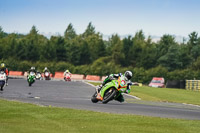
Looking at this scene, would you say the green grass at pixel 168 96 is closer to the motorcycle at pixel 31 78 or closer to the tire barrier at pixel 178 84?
the motorcycle at pixel 31 78

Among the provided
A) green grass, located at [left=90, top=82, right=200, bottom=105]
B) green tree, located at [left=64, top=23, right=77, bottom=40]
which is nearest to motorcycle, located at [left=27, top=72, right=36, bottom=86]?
green grass, located at [left=90, top=82, right=200, bottom=105]

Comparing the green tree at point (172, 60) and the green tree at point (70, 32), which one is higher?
the green tree at point (70, 32)

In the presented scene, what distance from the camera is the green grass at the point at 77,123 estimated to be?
10.8 meters

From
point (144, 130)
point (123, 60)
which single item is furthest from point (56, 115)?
point (123, 60)

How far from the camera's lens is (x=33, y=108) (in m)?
15.1

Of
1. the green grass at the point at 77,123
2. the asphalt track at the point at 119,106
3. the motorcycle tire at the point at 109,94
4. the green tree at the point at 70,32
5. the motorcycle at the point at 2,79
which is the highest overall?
the green tree at the point at 70,32

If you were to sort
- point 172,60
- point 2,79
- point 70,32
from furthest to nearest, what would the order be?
point 70,32 → point 172,60 → point 2,79

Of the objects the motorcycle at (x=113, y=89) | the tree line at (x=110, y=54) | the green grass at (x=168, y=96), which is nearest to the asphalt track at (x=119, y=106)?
the motorcycle at (x=113, y=89)

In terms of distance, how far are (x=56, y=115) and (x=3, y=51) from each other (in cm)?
9384

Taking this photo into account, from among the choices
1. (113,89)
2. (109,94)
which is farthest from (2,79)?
(113,89)

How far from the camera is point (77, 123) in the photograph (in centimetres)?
1198

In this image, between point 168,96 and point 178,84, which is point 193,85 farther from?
point 168,96

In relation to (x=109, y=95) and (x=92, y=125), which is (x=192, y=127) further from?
(x=109, y=95)

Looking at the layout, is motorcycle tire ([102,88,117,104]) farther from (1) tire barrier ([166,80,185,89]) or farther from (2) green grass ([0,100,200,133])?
(1) tire barrier ([166,80,185,89])
